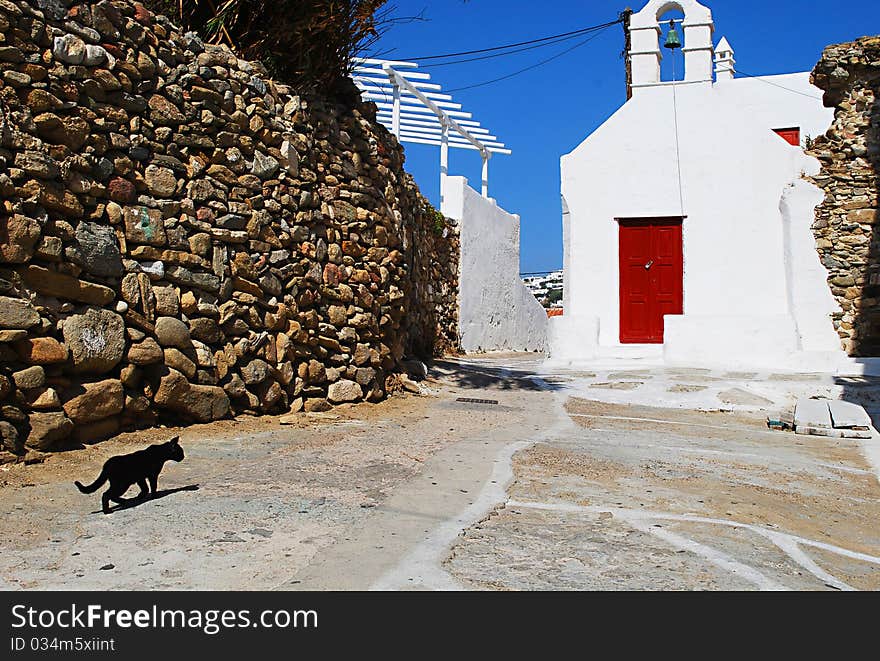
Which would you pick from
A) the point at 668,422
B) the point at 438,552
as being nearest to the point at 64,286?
the point at 438,552

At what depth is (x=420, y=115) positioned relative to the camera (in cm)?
1725

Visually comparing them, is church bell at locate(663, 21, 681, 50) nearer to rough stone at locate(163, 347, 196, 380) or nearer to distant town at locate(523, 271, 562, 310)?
rough stone at locate(163, 347, 196, 380)

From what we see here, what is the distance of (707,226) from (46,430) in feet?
31.3

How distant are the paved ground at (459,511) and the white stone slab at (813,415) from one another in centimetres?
25

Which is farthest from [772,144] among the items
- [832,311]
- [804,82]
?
[804,82]

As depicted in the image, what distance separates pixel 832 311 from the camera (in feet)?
34.3

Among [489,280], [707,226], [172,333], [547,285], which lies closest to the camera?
[172,333]

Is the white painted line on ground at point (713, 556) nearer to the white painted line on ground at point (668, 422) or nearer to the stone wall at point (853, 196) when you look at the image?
the white painted line on ground at point (668, 422)

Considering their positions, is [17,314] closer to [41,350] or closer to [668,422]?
[41,350]

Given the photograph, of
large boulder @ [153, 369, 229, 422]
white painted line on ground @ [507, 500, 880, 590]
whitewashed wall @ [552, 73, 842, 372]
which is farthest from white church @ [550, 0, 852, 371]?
white painted line on ground @ [507, 500, 880, 590]

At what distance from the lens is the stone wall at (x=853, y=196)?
10.4 m

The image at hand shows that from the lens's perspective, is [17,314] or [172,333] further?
[172,333]

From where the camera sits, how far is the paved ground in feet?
9.24

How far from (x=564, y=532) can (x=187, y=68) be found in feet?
14.8
